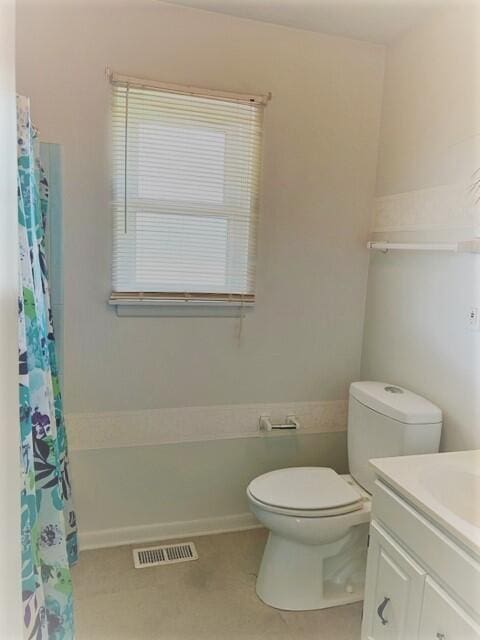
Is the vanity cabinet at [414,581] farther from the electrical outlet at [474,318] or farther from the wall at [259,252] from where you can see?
the wall at [259,252]

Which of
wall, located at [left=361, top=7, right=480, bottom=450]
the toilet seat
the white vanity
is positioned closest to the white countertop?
the white vanity

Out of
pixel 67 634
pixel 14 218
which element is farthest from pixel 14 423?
pixel 67 634

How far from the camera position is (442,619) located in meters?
1.12

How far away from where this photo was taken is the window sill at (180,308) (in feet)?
6.59

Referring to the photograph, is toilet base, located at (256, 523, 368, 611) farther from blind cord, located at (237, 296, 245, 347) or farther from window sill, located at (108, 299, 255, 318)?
window sill, located at (108, 299, 255, 318)

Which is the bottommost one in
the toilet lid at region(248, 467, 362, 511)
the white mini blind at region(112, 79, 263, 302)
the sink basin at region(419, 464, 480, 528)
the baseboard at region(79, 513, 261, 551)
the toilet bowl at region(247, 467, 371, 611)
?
the baseboard at region(79, 513, 261, 551)

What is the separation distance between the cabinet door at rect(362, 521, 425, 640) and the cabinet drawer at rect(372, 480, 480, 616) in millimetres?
46

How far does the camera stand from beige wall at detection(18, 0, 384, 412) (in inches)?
72.2

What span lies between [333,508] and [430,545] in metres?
0.58

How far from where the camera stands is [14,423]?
634 mm

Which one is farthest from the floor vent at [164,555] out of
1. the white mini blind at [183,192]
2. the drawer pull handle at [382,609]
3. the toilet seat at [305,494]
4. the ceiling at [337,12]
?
the ceiling at [337,12]

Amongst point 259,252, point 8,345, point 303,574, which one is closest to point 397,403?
point 303,574

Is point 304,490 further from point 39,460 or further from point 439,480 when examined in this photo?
point 39,460

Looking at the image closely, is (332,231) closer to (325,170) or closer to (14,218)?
(325,170)
